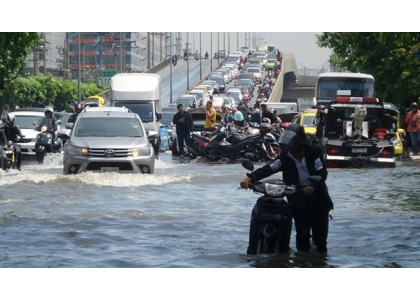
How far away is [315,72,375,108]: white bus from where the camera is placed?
4391cm

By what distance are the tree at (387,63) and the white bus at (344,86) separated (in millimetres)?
795

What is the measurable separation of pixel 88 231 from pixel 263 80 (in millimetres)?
113900

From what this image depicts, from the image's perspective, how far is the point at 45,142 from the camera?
29453 millimetres

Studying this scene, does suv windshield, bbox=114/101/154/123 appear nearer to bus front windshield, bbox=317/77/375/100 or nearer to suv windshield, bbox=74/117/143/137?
bus front windshield, bbox=317/77/375/100

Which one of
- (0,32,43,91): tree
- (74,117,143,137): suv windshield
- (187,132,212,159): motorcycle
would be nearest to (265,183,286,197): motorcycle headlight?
(74,117,143,137): suv windshield

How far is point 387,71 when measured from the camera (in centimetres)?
4419

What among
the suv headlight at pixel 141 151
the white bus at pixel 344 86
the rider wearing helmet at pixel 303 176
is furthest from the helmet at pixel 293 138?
the white bus at pixel 344 86

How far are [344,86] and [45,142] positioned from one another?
18055 mm

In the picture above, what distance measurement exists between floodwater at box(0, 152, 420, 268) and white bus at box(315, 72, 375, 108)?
18.7 meters

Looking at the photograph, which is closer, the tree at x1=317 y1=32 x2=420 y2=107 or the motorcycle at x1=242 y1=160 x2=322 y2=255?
the motorcycle at x1=242 y1=160 x2=322 y2=255

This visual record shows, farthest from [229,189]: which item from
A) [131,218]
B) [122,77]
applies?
[122,77]

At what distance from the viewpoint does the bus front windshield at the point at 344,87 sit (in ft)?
144

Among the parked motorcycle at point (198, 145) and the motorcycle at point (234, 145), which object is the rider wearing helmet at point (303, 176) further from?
the parked motorcycle at point (198, 145)

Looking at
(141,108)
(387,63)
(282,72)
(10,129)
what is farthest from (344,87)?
(282,72)
